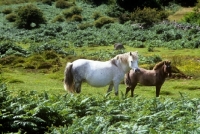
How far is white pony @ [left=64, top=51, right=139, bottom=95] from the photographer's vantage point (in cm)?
1694

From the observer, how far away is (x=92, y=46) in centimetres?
4556

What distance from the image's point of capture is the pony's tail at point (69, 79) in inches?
666

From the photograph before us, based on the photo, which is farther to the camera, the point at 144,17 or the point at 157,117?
the point at 144,17

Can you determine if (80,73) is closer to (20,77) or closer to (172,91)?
(172,91)

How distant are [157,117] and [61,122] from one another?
254 centimetres

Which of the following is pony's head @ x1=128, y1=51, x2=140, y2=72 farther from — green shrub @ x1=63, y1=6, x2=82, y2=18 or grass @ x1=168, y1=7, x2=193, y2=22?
green shrub @ x1=63, y1=6, x2=82, y2=18

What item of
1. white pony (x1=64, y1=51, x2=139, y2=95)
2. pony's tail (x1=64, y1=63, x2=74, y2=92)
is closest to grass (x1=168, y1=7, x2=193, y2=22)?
white pony (x1=64, y1=51, x2=139, y2=95)

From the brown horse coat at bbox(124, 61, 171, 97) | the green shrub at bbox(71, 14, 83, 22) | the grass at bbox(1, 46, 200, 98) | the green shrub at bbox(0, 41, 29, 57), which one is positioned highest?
the brown horse coat at bbox(124, 61, 171, 97)

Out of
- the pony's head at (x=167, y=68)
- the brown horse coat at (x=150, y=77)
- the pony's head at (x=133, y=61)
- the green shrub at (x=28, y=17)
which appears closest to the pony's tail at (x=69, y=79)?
the pony's head at (x=133, y=61)

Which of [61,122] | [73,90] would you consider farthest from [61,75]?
[61,122]

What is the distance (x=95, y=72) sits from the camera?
17.0 metres

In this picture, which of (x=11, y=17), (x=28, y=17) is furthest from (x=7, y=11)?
(x=28, y=17)

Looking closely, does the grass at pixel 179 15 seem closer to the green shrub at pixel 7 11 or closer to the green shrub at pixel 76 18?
the green shrub at pixel 76 18

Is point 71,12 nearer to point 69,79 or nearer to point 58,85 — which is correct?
point 58,85
